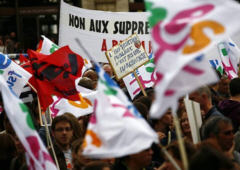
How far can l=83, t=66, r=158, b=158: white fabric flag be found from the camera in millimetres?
4582

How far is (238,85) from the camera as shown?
7.98 meters

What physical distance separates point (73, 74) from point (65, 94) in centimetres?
36

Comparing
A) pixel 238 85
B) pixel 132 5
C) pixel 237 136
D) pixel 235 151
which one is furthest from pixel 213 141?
pixel 132 5

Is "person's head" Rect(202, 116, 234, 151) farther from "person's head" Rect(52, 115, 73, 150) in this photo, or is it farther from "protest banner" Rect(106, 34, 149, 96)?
"protest banner" Rect(106, 34, 149, 96)

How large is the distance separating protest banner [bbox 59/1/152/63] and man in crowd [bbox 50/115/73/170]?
431 centimetres

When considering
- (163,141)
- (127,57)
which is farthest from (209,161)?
(127,57)

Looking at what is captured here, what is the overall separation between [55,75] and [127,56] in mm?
2397

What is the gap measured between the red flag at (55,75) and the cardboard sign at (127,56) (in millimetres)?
1790

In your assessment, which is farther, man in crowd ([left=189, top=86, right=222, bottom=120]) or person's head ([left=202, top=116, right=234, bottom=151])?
man in crowd ([left=189, top=86, right=222, bottom=120])

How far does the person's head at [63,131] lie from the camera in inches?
281

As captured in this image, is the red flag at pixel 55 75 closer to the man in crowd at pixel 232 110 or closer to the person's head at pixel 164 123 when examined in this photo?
the person's head at pixel 164 123

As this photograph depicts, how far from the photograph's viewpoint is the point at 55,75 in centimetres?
788

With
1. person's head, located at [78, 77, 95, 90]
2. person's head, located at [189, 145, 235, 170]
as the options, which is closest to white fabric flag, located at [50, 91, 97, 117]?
person's head, located at [78, 77, 95, 90]

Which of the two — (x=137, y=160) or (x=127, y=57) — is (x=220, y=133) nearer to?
(x=137, y=160)
